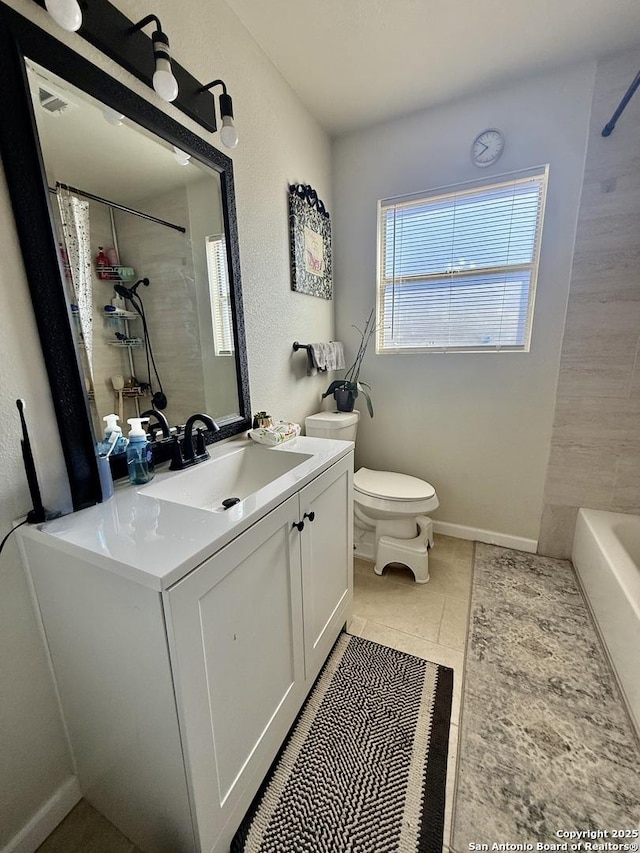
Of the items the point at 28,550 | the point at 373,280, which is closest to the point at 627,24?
the point at 373,280

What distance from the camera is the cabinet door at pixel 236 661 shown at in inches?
26.6

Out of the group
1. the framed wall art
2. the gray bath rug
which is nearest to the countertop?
the gray bath rug

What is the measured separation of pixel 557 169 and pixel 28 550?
8.62ft

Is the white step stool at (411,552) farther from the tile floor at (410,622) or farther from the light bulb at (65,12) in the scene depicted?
the light bulb at (65,12)

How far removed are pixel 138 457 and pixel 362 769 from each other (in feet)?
3.86

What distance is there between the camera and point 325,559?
4.12 ft

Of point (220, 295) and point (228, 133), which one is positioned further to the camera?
point (220, 295)

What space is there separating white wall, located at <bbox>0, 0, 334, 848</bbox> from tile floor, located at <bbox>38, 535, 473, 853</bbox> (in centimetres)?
14

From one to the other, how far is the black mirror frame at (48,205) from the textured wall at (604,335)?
1984 millimetres

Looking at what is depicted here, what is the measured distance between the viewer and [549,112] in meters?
1.67

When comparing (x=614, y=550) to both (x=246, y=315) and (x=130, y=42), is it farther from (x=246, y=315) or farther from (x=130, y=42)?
(x=130, y=42)

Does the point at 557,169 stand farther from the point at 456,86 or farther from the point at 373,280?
the point at 373,280

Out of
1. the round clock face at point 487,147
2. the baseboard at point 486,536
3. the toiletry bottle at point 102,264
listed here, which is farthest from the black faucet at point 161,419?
the round clock face at point 487,147

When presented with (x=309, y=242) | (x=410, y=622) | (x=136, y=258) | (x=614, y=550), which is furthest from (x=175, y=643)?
(x=309, y=242)
